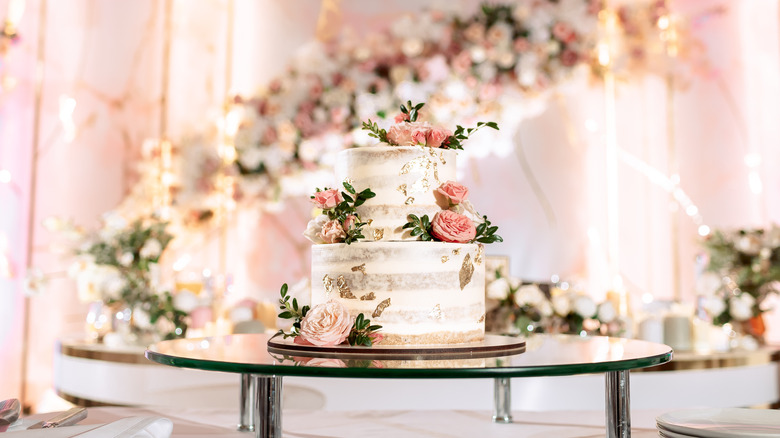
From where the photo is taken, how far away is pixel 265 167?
13.4 feet

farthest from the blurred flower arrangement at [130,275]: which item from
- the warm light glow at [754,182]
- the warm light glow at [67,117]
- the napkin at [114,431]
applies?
the warm light glow at [754,182]

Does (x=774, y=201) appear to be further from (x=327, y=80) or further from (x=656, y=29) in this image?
(x=327, y=80)

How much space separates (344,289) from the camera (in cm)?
141

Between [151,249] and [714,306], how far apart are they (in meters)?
2.21

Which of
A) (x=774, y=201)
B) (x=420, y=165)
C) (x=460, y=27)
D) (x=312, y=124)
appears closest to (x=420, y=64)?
(x=460, y=27)

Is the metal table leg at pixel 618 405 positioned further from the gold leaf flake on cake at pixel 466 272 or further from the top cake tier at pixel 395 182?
the top cake tier at pixel 395 182

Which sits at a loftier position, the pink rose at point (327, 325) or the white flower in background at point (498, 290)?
the white flower in background at point (498, 290)

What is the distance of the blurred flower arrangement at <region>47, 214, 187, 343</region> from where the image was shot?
297cm

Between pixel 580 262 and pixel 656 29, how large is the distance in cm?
132

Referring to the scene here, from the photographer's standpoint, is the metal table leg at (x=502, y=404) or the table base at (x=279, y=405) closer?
the table base at (x=279, y=405)

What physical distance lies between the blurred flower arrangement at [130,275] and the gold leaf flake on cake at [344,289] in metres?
1.68

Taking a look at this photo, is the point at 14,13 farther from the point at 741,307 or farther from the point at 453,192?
the point at 741,307

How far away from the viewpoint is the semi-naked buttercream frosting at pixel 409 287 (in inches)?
53.7

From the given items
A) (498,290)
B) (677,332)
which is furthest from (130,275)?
(677,332)
